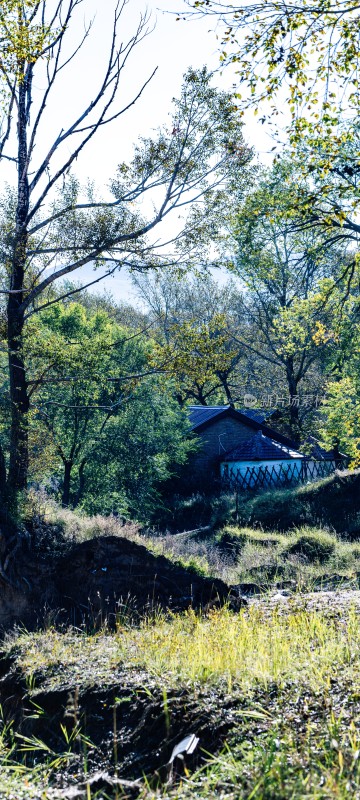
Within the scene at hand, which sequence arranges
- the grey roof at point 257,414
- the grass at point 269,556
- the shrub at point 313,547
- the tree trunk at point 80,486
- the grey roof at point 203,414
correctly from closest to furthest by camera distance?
the grass at point 269,556, the shrub at point 313,547, the tree trunk at point 80,486, the grey roof at point 203,414, the grey roof at point 257,414

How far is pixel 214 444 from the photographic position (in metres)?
41.9

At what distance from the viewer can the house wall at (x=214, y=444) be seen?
133 feet

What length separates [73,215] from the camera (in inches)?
689

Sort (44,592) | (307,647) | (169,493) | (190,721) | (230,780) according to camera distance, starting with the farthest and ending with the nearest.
→ (169,493)
(44,592)
(307,647)
(190,721)
(230,780)

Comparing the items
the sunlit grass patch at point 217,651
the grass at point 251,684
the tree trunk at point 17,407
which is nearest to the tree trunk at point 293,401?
the tree trunk at point 17,407

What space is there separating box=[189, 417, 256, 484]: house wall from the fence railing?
1173 millimetres

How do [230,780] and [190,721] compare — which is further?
[190,721]

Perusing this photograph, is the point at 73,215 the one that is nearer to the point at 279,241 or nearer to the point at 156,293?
the point at 279,241

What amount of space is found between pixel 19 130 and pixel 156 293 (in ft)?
144

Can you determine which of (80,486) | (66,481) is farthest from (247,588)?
(66,481)

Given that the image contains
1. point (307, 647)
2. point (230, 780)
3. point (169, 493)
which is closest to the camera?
point (230, 780)

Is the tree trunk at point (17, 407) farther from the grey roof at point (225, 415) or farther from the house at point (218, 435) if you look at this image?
the grey roof at point (225, 415)

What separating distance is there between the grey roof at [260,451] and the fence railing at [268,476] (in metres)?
0.52

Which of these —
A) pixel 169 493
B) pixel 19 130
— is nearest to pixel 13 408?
pixel 19 130
